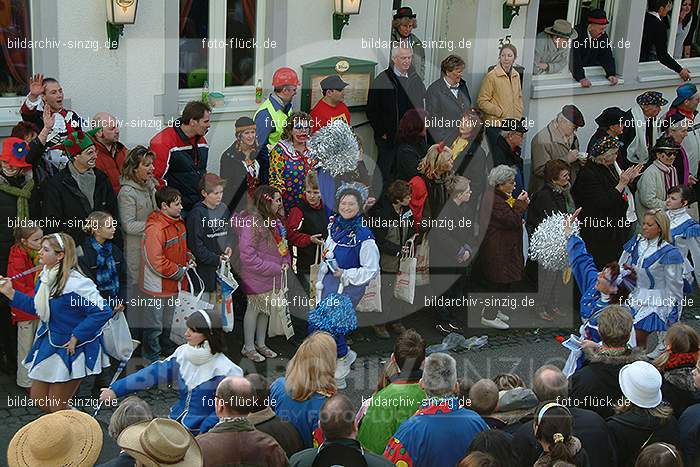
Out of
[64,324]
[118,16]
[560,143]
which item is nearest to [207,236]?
[64,324]

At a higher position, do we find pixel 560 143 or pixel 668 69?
pixel 668 69

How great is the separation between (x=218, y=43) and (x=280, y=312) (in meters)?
3.05

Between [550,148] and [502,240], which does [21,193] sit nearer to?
[502,240]

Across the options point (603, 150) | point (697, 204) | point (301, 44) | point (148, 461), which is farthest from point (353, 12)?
point (148, 461)

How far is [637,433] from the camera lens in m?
6.91

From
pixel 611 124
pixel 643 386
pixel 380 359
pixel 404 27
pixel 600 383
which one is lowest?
pixel 380 359

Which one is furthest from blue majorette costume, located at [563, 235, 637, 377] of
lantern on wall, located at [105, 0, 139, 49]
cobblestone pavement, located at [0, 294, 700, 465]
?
lantern on wall, located at [105, 0, 139, 49]

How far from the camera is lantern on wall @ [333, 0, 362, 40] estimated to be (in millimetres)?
11672

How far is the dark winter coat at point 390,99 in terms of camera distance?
12.0 m

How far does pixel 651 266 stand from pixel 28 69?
593 cm

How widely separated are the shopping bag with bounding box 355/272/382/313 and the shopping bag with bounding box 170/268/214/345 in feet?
4.57

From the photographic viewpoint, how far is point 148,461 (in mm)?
5887

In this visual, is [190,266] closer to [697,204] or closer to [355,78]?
[355,78]

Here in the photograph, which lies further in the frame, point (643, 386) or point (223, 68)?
point (223, 68)
